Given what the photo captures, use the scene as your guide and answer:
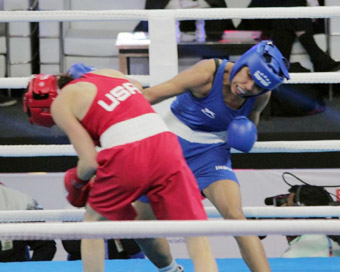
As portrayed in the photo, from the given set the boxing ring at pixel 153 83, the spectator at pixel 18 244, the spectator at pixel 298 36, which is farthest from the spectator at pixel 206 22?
the boxing ring at pixel 153 83

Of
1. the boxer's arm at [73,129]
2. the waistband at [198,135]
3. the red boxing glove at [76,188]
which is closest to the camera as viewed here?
the boxer's arm at [73,129]

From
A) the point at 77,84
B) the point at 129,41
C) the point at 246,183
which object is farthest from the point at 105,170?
the point at 129,41

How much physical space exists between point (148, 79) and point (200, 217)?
799mm

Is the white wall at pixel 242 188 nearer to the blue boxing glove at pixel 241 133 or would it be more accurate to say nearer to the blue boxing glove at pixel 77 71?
the blue boxing glove at pixel 241 133

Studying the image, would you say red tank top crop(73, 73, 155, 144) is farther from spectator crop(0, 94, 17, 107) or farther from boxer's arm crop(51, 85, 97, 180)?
spectator crop(0, 94, 17, 107)

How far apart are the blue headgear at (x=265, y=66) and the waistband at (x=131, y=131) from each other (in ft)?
1.33

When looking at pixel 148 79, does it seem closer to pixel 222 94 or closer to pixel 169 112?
pixel 169 112

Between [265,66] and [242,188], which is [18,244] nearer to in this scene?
[242,188]

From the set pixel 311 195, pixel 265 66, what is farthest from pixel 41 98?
pixel 311 195

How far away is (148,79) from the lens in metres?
2.90

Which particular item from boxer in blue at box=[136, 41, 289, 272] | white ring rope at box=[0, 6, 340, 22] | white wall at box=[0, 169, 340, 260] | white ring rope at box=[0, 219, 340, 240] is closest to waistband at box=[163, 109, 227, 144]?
boxer in blue at box=[136, 41, 289, 272]

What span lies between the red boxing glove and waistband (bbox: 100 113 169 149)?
0.14 m

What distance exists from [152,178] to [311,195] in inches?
58.7

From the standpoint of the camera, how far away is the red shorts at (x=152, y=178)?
87.3 inches
